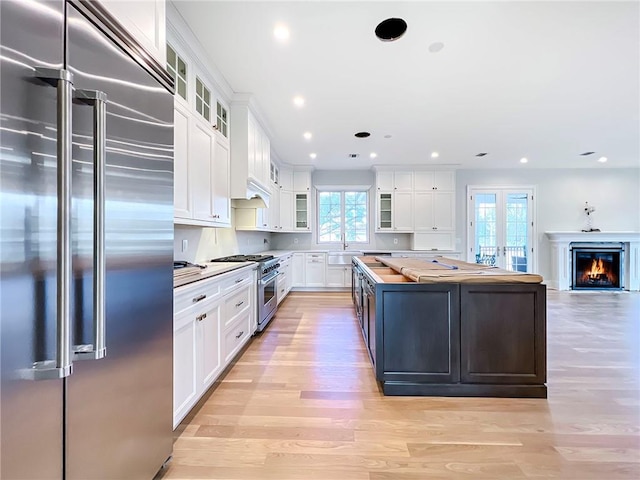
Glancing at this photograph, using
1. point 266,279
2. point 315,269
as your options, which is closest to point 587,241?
point 315,269

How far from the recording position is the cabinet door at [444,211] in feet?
21.1

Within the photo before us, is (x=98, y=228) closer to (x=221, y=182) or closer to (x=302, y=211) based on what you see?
(x=221, y=182)

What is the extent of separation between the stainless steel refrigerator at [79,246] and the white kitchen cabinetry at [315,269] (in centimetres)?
503

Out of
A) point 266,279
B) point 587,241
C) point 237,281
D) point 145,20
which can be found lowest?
point 266,279

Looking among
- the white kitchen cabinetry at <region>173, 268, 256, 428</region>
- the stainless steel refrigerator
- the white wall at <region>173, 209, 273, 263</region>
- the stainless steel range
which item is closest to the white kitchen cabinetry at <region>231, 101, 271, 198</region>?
the white wall at <region>173, 209, 273, 263</region>

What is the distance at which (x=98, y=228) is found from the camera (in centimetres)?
91

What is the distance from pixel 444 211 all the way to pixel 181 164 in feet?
18.6

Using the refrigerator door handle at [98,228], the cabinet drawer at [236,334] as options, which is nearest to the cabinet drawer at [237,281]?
the cabinet drawer at [236,334]

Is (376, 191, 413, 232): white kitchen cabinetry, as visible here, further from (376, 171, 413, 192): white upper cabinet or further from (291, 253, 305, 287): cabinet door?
(291, 253, 305, 287): cabinet door

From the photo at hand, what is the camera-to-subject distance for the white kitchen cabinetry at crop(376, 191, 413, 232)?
6.49 meters

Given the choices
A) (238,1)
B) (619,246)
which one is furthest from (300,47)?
(619,246)

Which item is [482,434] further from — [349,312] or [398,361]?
[349,312]

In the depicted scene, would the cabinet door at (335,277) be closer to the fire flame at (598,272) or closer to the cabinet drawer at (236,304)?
the cabinet drawer at (236,304)

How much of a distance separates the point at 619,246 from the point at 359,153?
6130mm
